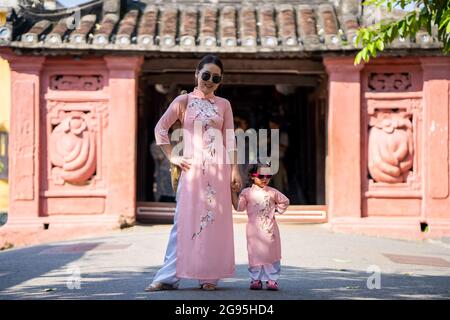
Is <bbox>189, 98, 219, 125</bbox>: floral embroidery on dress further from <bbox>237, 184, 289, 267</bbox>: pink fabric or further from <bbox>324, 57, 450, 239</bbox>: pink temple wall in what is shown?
<bbox>324, 57, 450, 239</bbox>: pink temple wall

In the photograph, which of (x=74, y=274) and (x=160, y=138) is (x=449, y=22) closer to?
(x=160, y=138)

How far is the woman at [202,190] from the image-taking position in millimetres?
7066

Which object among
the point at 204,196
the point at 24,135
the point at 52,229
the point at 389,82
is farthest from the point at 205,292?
the point at 389,82

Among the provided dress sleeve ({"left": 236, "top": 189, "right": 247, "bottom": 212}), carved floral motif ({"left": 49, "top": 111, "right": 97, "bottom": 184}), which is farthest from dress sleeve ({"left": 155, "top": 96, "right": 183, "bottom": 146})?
carved floral motif ({"left": 49, "top": 111, "right": 97, "bottom": 184})

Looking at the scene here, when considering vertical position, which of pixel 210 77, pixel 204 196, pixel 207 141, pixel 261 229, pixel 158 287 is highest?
pixel 210 77

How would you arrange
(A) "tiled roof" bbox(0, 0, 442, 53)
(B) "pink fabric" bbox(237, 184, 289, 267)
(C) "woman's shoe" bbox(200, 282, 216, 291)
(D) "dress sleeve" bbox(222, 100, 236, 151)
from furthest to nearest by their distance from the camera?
(A) "tiled roof" bbox(0, 0, 442, 53)
(B) "pink fabric" bbox(237, 184, 289, 267)
(D) "dress sleeve" bbox(222, 100, 236, 151)
(C) "woman's shoe" bbox(200, 282, 216, 291)

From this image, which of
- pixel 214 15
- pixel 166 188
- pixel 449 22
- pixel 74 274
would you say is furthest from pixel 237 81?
pixel 449 22

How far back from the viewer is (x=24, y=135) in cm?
1367

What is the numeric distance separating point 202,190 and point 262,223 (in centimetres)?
73

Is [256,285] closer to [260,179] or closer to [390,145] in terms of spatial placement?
[260,179]

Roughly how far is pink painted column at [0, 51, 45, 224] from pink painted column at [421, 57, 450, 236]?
6101 mm

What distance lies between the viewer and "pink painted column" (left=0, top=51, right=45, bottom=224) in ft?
44.5

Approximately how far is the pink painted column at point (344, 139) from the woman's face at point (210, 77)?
6.61 meters

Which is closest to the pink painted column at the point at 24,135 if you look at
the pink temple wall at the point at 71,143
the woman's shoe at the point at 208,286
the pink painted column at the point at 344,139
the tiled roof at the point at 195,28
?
the pink temple wall at the point at 71,143
